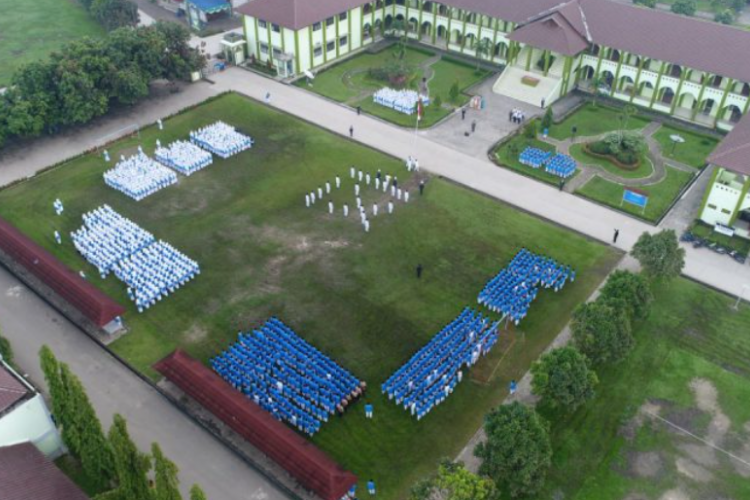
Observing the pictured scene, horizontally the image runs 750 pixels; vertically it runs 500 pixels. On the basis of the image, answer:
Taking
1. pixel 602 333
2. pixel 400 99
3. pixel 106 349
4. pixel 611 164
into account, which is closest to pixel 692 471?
pixel 602 333

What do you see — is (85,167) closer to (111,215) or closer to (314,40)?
(111,215)

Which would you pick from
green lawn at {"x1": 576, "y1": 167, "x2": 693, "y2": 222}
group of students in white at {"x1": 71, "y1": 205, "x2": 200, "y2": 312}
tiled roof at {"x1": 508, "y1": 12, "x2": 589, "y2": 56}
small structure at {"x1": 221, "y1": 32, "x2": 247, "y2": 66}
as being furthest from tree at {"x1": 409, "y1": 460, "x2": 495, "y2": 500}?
small structure at {"x1": 221, "y1": 32, "x2": 247, "y2": 66}

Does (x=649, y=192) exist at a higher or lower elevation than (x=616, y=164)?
lower

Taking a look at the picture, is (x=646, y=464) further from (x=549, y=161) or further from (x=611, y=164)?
(x=611, y=164)

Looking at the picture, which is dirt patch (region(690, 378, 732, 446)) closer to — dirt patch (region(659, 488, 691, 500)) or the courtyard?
dirt patch (region(659, 488, 691, 500))

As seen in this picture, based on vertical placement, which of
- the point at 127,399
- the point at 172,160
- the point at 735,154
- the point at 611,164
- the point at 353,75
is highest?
the point at 735,154

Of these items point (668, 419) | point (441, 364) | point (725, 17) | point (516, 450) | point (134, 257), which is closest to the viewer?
point (516, 450)

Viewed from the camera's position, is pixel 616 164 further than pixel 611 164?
No

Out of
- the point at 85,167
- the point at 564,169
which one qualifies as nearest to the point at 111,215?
the point at 85,167
